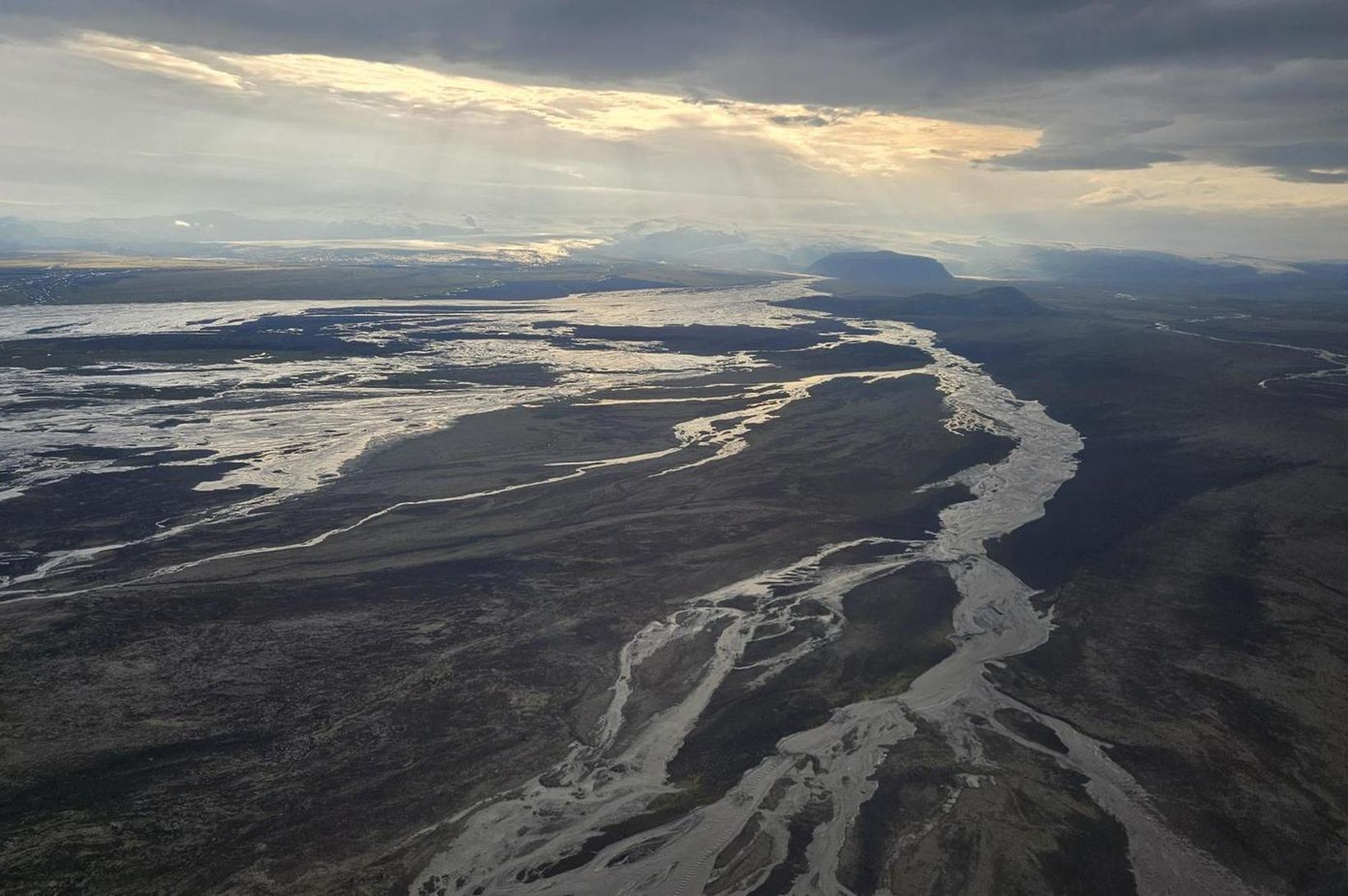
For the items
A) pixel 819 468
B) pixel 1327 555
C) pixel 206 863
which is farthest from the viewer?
pixel 819 468

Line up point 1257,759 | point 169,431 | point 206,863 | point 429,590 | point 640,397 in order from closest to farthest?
point 206,863, point 1257,759, point 429,590, point 169,431, point 640,397

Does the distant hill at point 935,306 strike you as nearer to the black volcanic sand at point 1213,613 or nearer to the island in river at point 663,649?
the black volcanic sand at point 1213,613

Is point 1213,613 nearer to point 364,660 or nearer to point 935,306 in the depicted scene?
point 364,660

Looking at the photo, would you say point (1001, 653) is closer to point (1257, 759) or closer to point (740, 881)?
point (1257, 759)

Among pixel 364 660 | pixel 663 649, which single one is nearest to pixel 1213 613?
pixel 663 649

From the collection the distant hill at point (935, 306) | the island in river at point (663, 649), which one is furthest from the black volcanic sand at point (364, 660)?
the distant hill at point (935, 306)

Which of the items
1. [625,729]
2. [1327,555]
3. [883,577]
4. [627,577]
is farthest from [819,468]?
[625,729]
